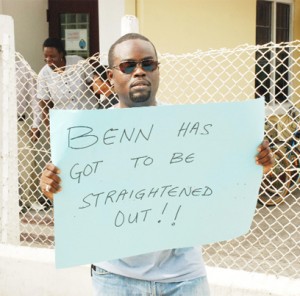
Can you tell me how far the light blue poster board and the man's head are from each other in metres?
0.13

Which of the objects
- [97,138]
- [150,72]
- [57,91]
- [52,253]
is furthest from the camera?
[57,91]

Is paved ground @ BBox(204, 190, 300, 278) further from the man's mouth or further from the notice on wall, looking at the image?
the notice on wall

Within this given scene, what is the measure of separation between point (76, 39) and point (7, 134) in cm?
372

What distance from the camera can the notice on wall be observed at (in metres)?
7.78

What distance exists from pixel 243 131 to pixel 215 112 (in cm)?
12

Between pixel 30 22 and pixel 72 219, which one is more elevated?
pixel 30 22

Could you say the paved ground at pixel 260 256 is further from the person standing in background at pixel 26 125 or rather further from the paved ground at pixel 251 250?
the person standing in background at pixel 26 125

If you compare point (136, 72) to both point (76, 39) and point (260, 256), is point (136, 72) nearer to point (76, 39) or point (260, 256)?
point (260, 256)

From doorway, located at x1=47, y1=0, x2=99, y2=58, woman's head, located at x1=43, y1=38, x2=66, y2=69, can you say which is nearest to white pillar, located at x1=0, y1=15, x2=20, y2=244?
woman's head, located at x1=43, y1=38, x2=66, y2=69

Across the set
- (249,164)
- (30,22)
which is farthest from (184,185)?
(30,22)

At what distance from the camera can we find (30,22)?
753 centimetres

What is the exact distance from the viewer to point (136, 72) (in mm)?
2137

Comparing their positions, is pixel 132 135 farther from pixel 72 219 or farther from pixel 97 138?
pixel 72 219

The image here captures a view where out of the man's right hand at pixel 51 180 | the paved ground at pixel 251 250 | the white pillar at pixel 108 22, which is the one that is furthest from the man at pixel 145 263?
the white pillar at pixel 108 22
